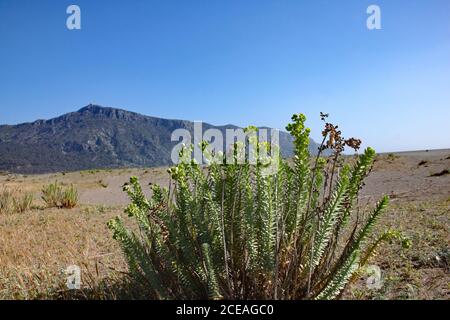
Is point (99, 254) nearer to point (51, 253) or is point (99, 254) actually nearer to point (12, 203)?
point (51, 253)

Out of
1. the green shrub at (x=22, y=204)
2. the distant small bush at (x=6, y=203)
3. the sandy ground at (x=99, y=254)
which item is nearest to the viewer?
the sandy ground at (x=99, y=254)

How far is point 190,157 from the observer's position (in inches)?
87.9

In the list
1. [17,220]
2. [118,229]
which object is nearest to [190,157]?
[118,229]

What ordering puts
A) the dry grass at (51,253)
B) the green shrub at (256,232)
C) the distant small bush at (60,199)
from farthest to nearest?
the distant small bush at (60,199) < the dry grass at (51,253) < the green shrub at (256,232)

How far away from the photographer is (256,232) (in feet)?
6.64

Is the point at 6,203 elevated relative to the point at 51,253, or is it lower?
elevated

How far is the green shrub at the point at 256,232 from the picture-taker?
1882 millimetres

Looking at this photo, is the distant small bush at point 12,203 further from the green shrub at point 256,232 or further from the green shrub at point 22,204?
the green shrub at point 256,232

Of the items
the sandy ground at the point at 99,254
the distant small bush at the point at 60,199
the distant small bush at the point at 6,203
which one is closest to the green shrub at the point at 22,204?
the distant small bush at the point at 6,203

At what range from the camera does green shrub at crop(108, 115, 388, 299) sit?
1.88m

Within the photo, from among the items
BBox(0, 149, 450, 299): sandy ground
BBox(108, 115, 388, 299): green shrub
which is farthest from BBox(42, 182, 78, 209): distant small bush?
BBox(108, 115, 388, 299): green shrub

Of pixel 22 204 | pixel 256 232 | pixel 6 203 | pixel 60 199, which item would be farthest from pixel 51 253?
pixel 60 199

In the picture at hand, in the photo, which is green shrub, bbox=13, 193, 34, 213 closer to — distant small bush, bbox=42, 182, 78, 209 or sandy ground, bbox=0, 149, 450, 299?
distant small bush, bbox=42, 182, 78, 209
